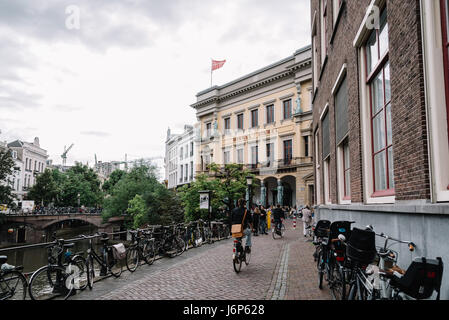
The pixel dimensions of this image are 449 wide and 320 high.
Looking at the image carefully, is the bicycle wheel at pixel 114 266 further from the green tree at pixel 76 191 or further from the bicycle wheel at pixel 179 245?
the green tree at pixel 76 191

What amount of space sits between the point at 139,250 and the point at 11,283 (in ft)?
14.7

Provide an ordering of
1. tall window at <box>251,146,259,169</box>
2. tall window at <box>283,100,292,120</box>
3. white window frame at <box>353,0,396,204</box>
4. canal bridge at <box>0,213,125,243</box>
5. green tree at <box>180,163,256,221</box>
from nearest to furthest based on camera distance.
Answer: white window frame at <box>353,0,396,204</box>
green tree at <box>180,163,256,221</box>
tall window at <box>283,100,292,120</box>
tall window at <box>251,146,259,169</box>
canal bridge at <box>0,213,125,243</box>

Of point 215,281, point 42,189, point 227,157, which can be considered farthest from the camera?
point 42,189

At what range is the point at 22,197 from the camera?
Result: 61.9 metres

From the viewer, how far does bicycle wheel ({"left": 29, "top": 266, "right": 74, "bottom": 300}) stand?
6.21 metres

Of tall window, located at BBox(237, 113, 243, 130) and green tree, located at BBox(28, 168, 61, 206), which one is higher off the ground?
tall window, located at BBox(237, 113, 243, 130)

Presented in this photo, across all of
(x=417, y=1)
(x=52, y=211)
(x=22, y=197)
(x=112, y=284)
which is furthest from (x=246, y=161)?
(x=22, y=197)

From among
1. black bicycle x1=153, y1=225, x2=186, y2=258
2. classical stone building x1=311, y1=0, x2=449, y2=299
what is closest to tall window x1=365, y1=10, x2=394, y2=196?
classical stone building x1=311, y1=0, x2=449, y2=299

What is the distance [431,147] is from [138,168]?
4629 cm

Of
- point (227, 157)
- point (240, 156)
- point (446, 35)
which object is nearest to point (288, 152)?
point (240, 156)

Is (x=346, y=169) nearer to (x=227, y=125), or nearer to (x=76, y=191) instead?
(x=227, y=125)

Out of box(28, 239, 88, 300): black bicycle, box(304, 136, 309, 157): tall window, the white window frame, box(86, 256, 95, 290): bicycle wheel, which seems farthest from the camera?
box(304, 136, 309, 157): tall window

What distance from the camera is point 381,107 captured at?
21.0 ft

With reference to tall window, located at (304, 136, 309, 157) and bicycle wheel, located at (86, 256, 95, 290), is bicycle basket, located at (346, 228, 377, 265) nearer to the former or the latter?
bicycle wheel, located at (86, 256, 95, 290)
